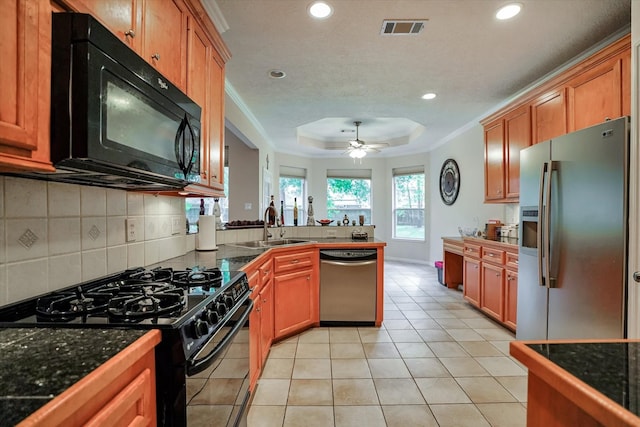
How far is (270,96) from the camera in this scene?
3703mm

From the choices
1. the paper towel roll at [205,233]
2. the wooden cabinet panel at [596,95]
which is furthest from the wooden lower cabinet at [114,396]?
the wooden cabinet panel at [596,95]

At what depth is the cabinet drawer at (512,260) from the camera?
2908 mm

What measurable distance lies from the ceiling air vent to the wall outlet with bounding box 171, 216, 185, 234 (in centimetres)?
208

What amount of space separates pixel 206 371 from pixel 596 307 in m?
2.24

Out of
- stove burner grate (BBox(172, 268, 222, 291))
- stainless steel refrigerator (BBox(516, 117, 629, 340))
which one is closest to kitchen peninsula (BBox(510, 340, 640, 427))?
stove burner grate (BBox(172, 268, 222, 291))

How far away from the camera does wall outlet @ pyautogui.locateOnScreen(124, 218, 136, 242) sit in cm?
169

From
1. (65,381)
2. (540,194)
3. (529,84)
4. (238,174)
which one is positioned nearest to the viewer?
(65,381)

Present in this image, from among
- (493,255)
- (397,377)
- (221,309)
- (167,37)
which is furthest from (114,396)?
(493,255)

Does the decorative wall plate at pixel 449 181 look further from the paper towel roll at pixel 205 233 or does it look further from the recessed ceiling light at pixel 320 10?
the paper towel roll at pixel 205 233

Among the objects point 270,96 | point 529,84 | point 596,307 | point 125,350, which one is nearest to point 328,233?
point 270,96

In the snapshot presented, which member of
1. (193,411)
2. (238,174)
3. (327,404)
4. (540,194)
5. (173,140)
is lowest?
(327,404)

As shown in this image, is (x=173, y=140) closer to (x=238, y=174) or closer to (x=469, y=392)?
(x=469, y=392)

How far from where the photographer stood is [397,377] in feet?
7.37

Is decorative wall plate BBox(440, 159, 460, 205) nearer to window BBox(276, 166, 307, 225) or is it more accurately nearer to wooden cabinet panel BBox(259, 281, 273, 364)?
window BBox(276, 166, 307, 225)
